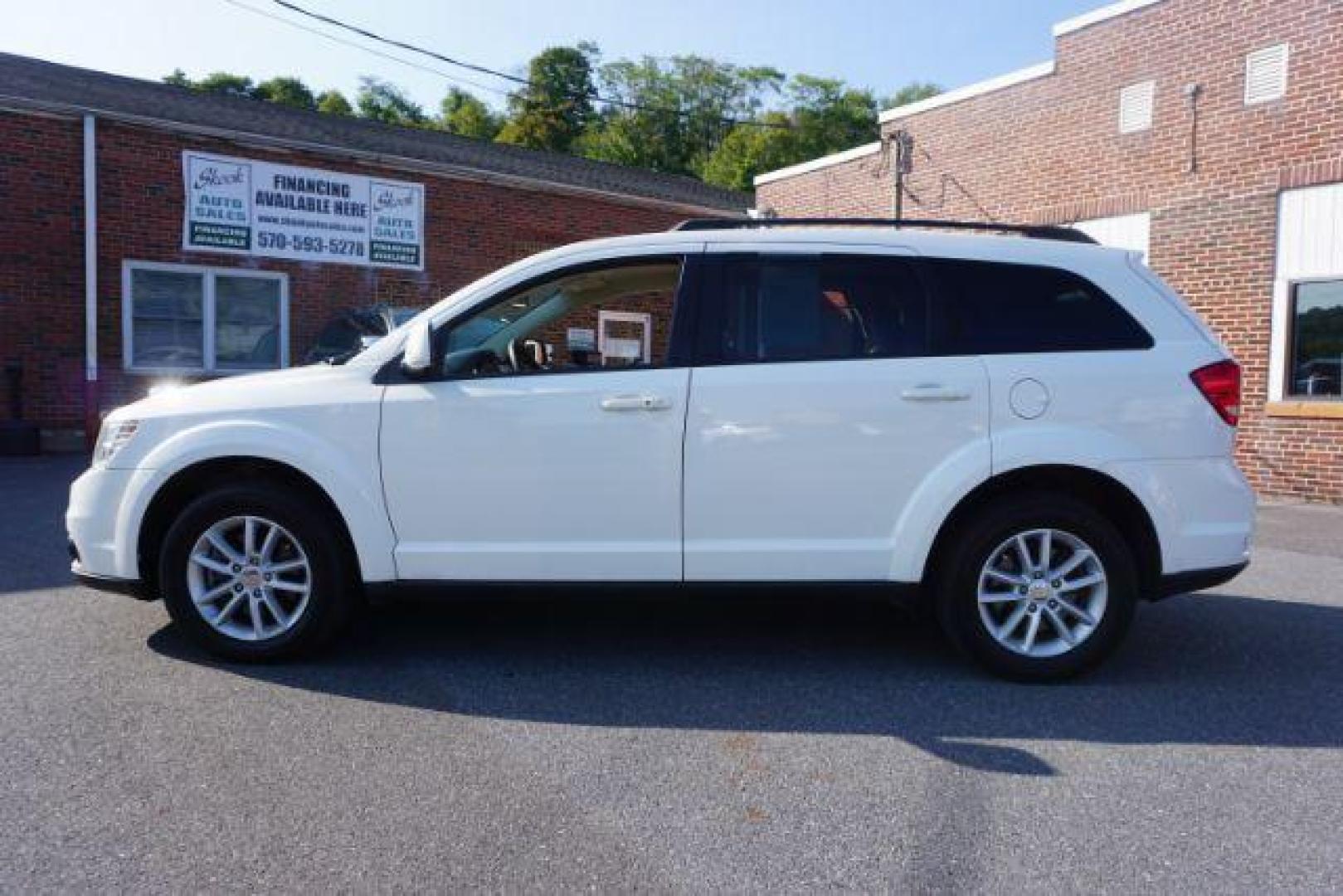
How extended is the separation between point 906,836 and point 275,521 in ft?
9.40

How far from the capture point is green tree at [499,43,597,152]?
51.1 m

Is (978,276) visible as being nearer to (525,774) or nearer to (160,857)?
(525,774)

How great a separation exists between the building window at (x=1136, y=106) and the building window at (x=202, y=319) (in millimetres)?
11565

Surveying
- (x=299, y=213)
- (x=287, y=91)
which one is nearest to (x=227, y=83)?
(x=287, y=91)

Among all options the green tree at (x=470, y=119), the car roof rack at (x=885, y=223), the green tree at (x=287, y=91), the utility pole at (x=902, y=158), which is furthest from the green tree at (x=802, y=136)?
the car roof rack at (x=885, y=223)

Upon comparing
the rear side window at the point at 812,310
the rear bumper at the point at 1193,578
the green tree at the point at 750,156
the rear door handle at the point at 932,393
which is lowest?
the rear bumper at the point at 1193,578

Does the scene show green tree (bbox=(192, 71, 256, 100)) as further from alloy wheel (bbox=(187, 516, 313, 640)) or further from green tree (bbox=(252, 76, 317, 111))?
alloy wheel (bbox=(187, 516, 313, 640))

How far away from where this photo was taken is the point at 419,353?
4.20m

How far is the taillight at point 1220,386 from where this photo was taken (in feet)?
13.9

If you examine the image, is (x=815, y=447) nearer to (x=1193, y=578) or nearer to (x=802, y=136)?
(x=1193, y=578)

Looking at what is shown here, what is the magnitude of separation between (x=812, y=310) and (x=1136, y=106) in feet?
31.8

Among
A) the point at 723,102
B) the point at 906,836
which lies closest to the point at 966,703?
the point at 906,836

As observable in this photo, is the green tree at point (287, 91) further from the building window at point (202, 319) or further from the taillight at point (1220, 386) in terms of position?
the taillight at point (1220, 386)

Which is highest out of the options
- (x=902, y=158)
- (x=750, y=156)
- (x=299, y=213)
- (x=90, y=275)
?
(x=750, y=156)
